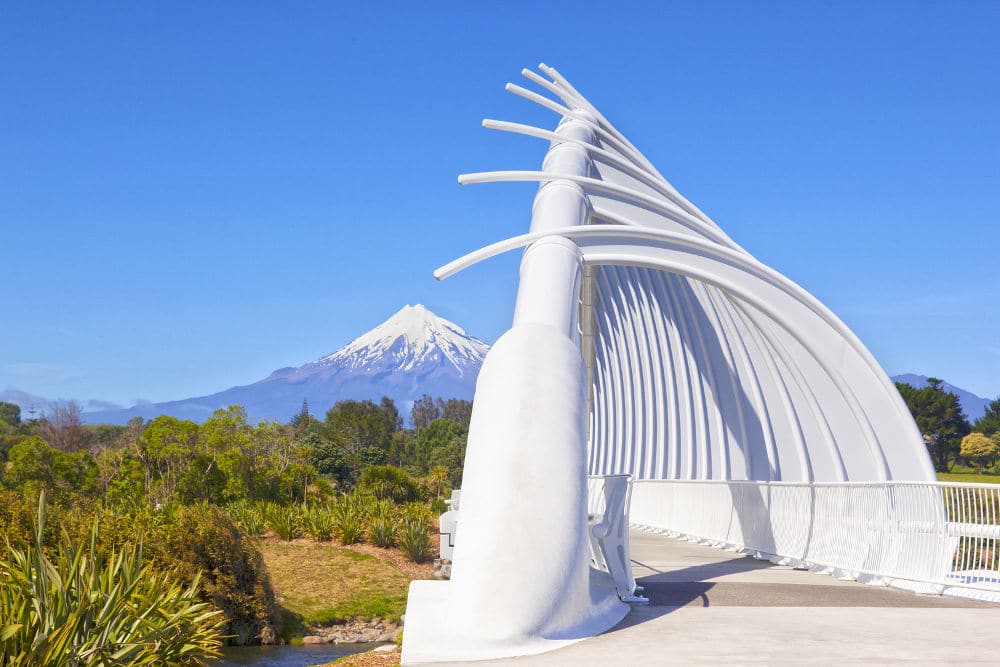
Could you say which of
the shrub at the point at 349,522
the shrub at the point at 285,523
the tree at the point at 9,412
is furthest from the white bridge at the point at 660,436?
the tree at the point at 9,412

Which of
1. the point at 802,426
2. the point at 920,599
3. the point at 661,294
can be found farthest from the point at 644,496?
the point at 920,599

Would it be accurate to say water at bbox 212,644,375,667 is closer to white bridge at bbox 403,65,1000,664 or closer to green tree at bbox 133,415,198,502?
white bridge at bbox 403,65,1000,664

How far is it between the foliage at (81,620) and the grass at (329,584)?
44.0ft

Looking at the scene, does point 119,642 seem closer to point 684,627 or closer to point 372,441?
point 684,627

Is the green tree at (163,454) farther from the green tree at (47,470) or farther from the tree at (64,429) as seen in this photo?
the tree at (64,429)

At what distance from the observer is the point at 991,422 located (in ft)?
241

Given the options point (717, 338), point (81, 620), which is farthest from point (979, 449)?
point (81, 620)

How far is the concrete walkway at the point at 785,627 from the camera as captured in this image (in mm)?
6730

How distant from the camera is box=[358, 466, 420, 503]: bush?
39188 millimetres

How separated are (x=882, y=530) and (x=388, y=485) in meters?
29.6

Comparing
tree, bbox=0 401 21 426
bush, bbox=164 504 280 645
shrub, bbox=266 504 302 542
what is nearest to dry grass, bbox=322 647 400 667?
bush, bbox=164 504 280 645

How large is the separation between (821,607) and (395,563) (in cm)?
1877

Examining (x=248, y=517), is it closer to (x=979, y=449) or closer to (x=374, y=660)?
(x=374, y=660)

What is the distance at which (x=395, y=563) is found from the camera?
88.1 ft
